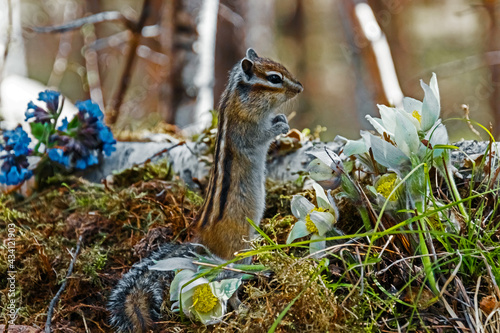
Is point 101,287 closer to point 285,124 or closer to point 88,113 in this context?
point 285,124

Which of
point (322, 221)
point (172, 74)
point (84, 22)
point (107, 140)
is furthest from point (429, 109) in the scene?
point (84, 22)

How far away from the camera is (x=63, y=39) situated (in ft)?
20.9

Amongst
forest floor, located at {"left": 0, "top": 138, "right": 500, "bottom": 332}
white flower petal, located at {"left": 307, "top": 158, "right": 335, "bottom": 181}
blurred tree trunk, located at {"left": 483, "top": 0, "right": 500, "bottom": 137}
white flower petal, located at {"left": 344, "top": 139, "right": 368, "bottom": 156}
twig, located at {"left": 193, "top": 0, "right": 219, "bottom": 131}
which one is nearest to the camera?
forest floor, located at {"left": 0, "top": 138, "right": 500, "bottom": 332}

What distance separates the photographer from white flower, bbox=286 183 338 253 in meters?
1.44

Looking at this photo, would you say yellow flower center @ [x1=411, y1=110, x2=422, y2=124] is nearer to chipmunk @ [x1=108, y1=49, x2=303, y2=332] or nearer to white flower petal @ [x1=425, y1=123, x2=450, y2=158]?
white flower petal @ [x1=425, y1=123, x2=450, y2=158]

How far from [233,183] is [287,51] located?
34.4ft

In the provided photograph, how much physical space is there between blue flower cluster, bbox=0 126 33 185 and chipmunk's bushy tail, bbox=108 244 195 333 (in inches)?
52.9

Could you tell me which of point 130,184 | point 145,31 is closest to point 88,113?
point 130,184

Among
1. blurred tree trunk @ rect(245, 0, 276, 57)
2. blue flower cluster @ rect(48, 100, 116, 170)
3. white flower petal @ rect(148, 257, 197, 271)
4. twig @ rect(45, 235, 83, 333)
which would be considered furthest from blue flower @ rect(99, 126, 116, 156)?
blurred tree trunk @ rect(245, 0, 276, 57)

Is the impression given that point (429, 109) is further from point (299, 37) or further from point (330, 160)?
point (299, 37)

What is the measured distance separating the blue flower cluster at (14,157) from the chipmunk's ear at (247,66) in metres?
1.35

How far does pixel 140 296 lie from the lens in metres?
1.54

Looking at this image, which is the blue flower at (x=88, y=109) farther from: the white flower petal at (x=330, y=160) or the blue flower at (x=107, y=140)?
the white flower petal at (x=330, y=160)

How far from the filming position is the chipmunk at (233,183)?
5.02 ft
